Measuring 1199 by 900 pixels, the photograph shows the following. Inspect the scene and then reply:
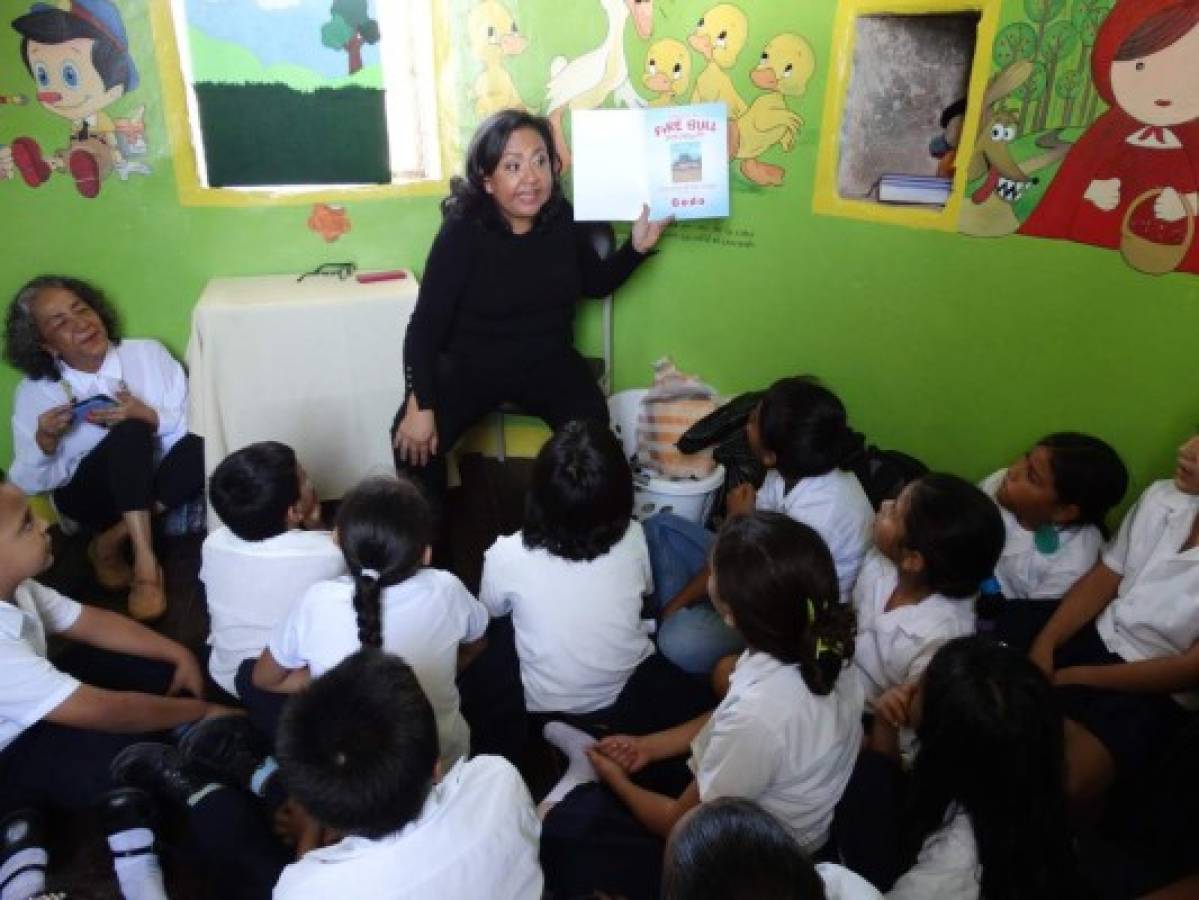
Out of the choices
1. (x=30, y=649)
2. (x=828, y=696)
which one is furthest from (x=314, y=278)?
(x=828, y=696)

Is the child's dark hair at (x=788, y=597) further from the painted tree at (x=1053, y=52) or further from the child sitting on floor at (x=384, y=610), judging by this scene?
the painted tree at (x=1053, y=52)

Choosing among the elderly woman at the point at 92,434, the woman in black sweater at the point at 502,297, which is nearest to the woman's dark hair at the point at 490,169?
the woman in black sweater at the point at 502,297

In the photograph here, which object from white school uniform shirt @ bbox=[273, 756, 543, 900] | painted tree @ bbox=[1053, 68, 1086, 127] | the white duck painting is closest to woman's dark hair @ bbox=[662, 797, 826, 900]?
white school uniform shirt @ bbox=[273, 756, 543, 900]

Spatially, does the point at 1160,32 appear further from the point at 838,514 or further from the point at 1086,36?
the point at 838,514

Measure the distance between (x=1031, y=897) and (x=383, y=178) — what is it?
2.55 m

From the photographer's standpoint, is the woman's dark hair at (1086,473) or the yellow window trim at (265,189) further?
the yellow window trim at (265,189)

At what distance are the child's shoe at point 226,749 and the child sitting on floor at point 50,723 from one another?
61mm

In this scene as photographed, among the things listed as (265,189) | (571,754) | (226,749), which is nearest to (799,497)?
(571,754)

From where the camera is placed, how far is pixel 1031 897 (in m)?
1.11

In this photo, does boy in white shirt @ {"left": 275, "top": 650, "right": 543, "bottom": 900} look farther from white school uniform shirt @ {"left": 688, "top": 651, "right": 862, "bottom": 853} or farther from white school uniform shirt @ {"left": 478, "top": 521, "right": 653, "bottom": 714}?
white school uniform shirt @ {"left": 478, "top": 521, "right": 653, "bottom": 714}

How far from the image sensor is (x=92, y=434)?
2.51 metres

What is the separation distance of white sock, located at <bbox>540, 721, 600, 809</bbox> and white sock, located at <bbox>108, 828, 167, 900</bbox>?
70 centimetres

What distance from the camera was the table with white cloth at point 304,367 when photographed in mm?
2424

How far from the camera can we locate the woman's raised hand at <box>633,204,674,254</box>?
2.43 meters
